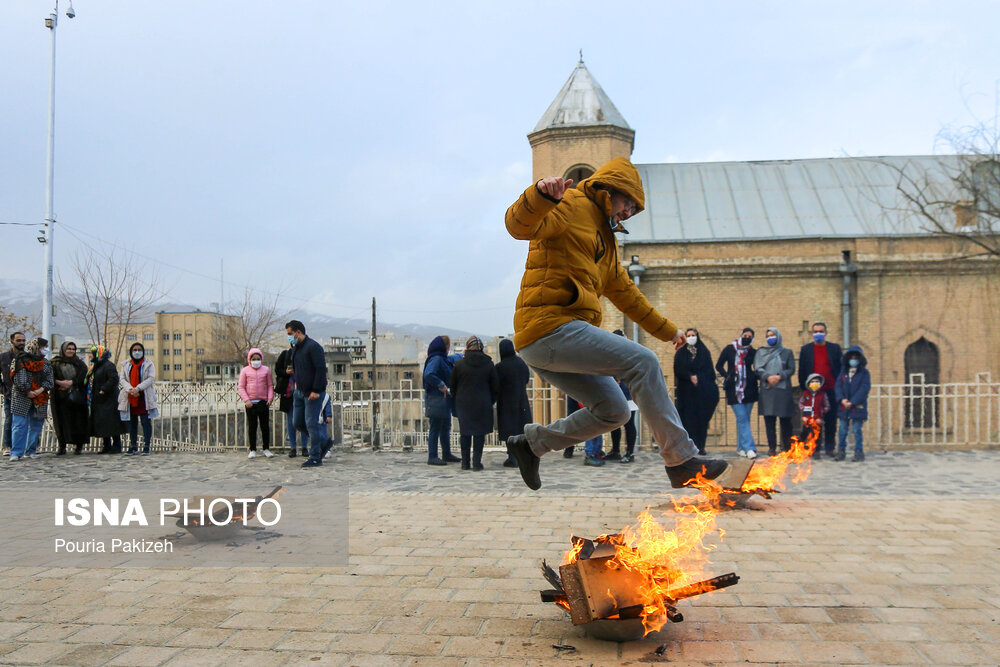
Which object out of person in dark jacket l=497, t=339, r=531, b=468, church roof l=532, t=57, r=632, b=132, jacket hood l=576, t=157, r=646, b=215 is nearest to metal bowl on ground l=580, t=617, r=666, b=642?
jacket hood l=576, t=157, r=646, b=215

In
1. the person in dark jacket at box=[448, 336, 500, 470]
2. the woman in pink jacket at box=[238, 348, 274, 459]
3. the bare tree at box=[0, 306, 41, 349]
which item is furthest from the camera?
the bare tree at box=[0, 306, 41, 349]

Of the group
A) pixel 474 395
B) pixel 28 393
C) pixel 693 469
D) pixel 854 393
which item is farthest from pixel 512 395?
pixel 693 469

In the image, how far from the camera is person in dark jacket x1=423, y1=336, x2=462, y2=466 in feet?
40.3

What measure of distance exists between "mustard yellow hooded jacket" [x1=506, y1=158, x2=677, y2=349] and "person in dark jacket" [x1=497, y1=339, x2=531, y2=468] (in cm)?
781

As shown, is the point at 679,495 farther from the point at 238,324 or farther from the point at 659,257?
the point at 238,324

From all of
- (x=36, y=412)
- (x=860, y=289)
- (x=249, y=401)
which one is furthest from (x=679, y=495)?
(x=860, y=289)

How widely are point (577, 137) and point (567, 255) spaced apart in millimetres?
27428

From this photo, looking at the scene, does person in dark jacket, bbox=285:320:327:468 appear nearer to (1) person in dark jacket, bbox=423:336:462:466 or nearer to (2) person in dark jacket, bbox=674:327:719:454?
(1) person in dark jacket, bbox=423:336:462:466

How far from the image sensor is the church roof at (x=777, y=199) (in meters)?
28.8

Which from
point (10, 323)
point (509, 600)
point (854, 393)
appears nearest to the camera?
point (509, 600)

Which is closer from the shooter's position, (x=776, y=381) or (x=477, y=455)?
(x=477, y=455)

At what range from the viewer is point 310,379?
465 inches

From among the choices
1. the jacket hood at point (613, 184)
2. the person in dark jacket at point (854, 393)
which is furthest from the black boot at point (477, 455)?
the jacket hood at point (613, 184)

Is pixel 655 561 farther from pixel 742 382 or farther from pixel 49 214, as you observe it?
pixel 49 214
